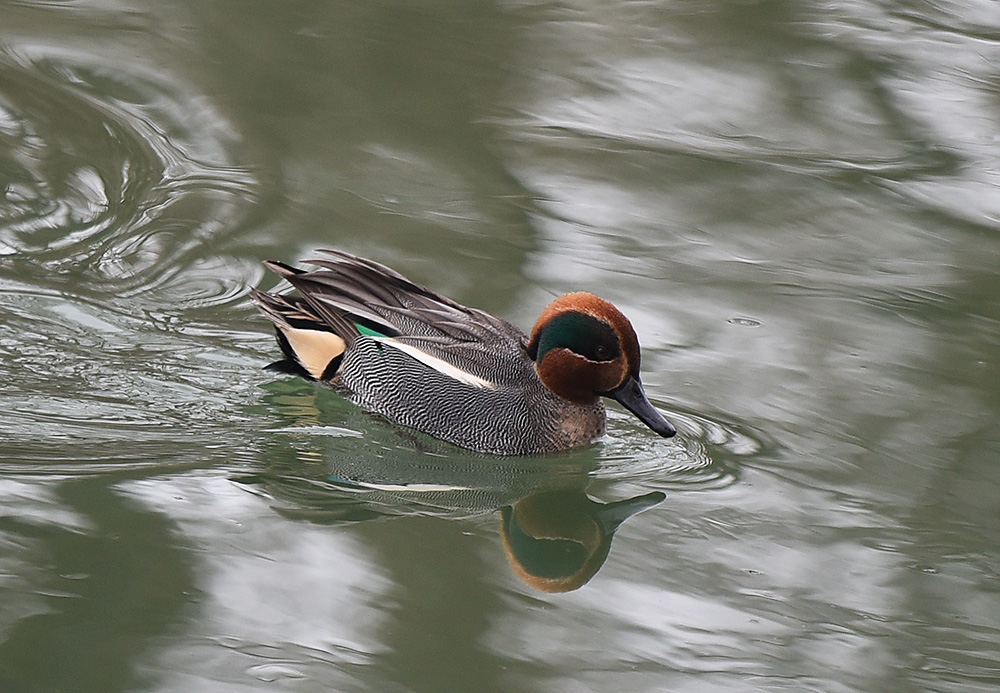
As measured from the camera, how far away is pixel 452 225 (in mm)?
7676

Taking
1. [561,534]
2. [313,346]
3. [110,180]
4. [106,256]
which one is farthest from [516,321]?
[110,180]

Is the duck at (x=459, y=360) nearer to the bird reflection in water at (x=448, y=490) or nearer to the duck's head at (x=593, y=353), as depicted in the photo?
the duck's head at (x=593, y=353)

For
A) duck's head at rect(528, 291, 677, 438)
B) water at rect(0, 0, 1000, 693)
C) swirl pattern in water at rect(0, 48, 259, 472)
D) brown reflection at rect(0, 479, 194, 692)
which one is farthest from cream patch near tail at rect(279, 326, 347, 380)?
brown reflection at rect(0, 479, 194, 692)

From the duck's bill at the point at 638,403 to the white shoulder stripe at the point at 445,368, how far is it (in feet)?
1.88

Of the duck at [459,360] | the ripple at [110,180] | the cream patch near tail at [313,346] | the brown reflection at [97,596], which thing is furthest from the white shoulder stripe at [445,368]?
the brown reflection at [97,596]

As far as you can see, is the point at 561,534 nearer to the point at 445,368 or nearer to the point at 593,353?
the point at 593,353

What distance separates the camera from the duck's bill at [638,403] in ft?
18.5

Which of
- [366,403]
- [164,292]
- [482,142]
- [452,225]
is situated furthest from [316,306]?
[482,142]

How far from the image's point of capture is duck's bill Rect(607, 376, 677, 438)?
5.64 metres

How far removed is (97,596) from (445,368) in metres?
2.05

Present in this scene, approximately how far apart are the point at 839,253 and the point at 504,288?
6.18 ft

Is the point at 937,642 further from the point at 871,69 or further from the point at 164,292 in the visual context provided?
the point at 871,69

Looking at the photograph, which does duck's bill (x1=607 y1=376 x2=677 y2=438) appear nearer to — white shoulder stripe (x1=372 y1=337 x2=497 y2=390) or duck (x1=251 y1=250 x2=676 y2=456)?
duck (x1=251 y1=250 x2=676 y2=456)

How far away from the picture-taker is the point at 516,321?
6840 millimetres
